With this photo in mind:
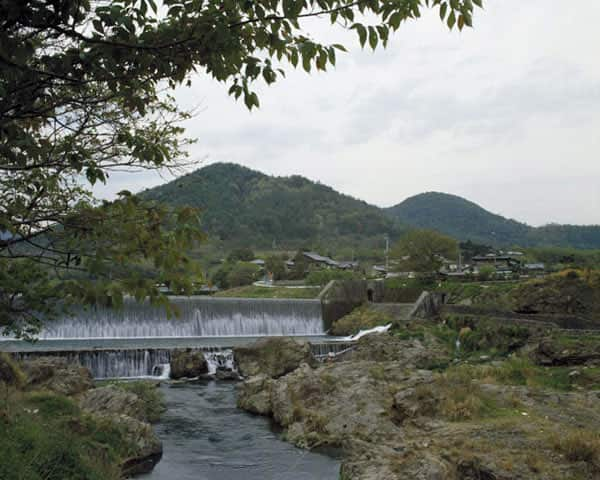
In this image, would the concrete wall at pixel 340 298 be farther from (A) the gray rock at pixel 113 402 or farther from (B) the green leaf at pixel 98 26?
(B) the green leaf at pixel 98 26

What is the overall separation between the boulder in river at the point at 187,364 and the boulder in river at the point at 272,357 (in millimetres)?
1643

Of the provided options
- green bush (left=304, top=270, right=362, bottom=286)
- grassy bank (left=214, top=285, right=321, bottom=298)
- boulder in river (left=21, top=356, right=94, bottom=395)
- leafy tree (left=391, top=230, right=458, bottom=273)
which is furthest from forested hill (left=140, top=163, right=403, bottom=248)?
boulder in river (left=21, top=356, right=94, bottom=395)

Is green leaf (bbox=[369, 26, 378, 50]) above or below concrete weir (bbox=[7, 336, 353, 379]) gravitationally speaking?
above

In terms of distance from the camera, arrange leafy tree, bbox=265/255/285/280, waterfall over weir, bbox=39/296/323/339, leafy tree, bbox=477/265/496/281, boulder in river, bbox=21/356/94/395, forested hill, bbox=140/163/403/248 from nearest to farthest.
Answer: boulder in river, bbox=21/356/94/395, waterfall over weir, bbox=39/296/323/339, leafy tree, bbox=477/265/496/281, leafy tree, bbox=265/255/285/280, forested hill, bbox=140/163/403/248

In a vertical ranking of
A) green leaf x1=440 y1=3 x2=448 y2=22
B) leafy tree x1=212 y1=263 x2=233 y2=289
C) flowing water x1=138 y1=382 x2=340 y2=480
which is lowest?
flowing water x1=138 y1=382 x2=340 y2=480

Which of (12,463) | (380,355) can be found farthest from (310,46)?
(380,355)

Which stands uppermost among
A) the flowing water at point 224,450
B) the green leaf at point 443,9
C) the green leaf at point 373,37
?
the green leaf at point 443,9

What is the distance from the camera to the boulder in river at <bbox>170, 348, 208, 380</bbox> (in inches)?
866

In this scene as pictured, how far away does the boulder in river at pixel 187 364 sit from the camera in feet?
72.2

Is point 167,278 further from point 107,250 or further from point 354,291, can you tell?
point 354,291

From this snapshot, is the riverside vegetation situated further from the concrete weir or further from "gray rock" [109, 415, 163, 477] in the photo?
"gray rock" [109, 415, 163, 477]

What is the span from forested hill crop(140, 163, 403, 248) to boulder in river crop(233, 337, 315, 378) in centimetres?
7705

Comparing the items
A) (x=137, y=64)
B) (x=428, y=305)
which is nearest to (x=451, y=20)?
(x=137, y=64)

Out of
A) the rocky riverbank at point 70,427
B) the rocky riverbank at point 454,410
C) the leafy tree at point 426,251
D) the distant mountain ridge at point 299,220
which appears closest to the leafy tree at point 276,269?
the leafy tree at point 426,251
